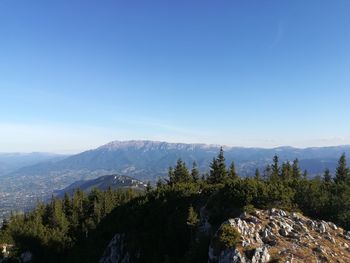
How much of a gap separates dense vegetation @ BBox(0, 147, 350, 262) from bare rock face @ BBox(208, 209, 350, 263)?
219 centimetres

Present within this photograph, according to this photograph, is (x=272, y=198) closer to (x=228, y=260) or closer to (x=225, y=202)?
(x=225, y=202)

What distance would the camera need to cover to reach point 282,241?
4066cm

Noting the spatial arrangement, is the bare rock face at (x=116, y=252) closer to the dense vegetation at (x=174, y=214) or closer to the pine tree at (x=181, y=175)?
the dense vegetation at (x=174, y=214)

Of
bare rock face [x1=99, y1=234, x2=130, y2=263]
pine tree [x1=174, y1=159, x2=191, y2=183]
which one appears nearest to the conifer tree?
pine tree [x1=174, y1=159, x2=191, y2=183]

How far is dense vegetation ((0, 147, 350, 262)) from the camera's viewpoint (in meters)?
53.7

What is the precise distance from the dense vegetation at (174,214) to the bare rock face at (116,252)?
158cm

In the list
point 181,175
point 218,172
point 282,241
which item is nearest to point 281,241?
point 282,241

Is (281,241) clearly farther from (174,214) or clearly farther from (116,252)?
(116,252)

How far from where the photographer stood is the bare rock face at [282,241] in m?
37.3

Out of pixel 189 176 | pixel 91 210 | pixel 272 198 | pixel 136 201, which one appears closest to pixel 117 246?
pixel 136 201

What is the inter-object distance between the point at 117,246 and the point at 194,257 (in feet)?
109

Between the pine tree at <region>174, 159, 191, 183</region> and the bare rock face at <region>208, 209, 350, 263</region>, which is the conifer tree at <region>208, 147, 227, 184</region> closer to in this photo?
the pine tree at <region>174, 159, 191, 183</region>

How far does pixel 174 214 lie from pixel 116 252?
17461 millimetres

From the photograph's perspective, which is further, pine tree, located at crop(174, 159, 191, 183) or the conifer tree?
pine tree, located at crop(174, 159, 191, 183)
